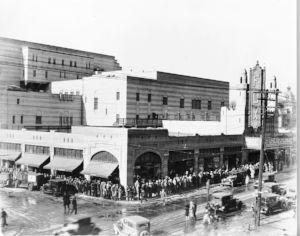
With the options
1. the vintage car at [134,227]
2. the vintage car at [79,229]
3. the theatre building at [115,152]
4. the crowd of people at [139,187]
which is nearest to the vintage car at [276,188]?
the crowd of people at [139,187]

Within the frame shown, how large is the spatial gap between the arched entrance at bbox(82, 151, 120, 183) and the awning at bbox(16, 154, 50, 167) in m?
5.60

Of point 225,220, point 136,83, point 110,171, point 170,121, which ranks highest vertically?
point 136,83

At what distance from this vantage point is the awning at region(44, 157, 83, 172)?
31358 millimetres

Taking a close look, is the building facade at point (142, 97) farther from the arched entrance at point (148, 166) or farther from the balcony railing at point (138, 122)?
the arched entrance at point (148, 166)

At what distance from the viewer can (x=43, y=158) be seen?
112 feet

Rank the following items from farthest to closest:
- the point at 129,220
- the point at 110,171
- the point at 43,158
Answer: the point at 43,158, the point at 110,171, the point at 129,220

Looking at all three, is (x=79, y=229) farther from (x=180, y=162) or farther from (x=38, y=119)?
(x=38, y=119)

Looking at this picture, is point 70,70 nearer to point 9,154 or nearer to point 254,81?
point 9,154

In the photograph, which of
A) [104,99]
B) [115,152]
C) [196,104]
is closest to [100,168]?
[115,152]

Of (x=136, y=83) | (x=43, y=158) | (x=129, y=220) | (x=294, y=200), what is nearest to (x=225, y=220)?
(x=294, y=200)

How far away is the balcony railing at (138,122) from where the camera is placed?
41594mm

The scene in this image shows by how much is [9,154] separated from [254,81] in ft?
114

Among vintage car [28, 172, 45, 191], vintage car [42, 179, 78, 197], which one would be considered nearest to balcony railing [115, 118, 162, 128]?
vintage car [28, 172, 45, 191]

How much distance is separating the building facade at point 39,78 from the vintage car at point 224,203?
24.0m
